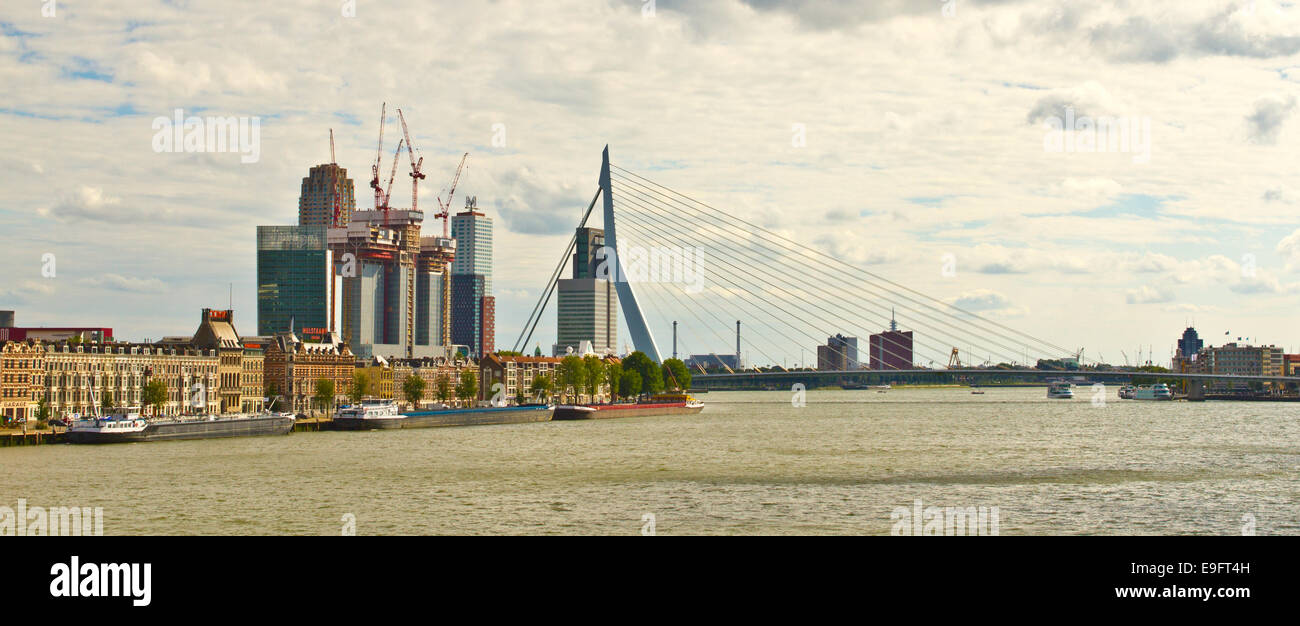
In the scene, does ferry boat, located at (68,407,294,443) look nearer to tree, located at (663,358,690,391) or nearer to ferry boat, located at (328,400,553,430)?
ferry boat, located at (328,400,553,430)

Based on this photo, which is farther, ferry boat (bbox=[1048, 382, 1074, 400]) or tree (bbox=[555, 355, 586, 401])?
ferry boat (bbox=[1048, 382, 1074, 400])

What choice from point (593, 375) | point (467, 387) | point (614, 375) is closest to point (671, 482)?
point (467, 387)

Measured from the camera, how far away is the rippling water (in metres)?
34.3

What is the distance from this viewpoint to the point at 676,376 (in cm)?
16438

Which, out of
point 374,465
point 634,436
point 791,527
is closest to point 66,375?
point 634,436

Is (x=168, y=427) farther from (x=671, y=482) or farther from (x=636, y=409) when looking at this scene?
(x=636, y=409)

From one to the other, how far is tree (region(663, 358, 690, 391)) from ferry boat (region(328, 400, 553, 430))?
45036 mm

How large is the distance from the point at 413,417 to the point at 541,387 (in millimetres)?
43707

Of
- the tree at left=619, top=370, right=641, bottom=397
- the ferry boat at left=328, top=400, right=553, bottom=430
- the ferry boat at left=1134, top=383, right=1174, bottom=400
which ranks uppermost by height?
the tree at left=619, top=370, right=641, bottom=397

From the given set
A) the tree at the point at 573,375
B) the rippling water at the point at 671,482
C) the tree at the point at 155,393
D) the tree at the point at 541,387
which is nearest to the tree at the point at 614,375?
the tree at the point at 573,375

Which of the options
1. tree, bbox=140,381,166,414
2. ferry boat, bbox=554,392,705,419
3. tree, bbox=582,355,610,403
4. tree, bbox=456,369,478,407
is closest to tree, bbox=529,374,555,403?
tree, bbox=582,355,610,403
